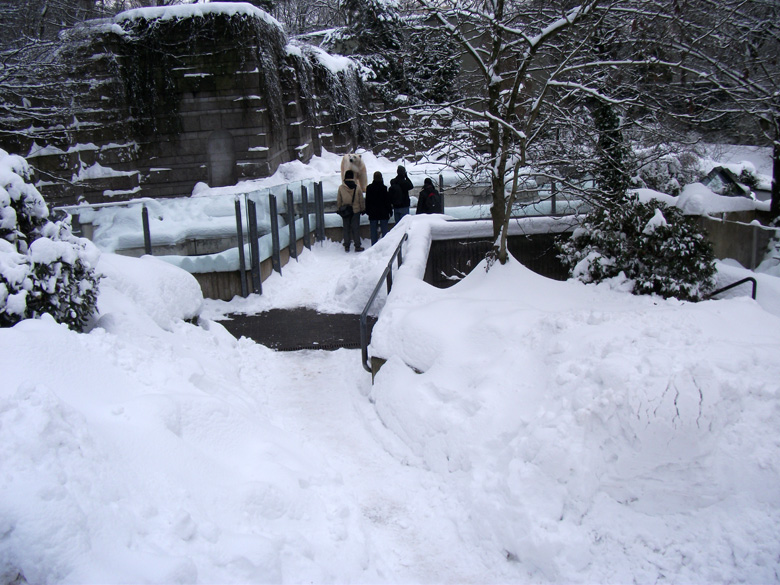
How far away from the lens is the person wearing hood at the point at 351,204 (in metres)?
14.0

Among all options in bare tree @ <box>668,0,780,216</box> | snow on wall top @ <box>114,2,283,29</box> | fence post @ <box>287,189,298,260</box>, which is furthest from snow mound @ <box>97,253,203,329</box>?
snow on wall top @ <box>114,2,283,29</box>

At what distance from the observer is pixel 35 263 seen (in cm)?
525

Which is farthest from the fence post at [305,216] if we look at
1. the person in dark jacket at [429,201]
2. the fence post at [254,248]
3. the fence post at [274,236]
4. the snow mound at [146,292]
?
the snow mound at [146,292]

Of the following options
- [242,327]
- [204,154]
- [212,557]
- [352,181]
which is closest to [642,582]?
[212,557]

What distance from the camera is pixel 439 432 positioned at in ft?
16.7

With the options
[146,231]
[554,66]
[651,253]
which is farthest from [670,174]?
[146,231]

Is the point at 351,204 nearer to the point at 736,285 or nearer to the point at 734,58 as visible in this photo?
the point at 734,58

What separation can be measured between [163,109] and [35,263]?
15549 mm

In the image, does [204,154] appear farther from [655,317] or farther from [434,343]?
[655,317]

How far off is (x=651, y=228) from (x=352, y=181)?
829cm

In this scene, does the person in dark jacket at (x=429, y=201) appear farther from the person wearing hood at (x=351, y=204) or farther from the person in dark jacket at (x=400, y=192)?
the person wearing hood at (x=351, y=204)

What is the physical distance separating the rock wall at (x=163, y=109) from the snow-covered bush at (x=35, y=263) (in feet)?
44.5

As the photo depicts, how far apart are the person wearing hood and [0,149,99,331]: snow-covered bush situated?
330 inches

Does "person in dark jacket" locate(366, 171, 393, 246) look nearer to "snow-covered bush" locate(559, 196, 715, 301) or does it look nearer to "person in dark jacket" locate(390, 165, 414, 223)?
"person in dark jacket" locate(390, 165, 414, 223)
